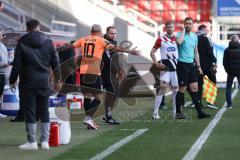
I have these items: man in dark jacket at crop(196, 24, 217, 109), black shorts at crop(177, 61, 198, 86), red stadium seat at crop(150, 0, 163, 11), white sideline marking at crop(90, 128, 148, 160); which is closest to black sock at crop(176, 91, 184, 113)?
black shorts at crop(177, 61, 198, 86)

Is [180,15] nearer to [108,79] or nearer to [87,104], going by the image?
[108,79]

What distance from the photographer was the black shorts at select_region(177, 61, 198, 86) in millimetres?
15312

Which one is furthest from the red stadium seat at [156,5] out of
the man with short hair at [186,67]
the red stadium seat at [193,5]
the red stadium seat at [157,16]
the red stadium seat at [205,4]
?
the man with short hair at [186,67]

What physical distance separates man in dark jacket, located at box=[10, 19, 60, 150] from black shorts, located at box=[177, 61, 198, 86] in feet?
14.8

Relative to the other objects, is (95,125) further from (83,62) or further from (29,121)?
(29,121)

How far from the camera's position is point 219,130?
13148mm

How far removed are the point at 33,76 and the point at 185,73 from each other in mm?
4808

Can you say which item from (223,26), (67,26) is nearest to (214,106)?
(67,26)

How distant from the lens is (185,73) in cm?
1530

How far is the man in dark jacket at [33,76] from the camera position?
11211mm

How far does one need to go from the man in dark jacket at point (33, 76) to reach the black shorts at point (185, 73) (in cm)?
451

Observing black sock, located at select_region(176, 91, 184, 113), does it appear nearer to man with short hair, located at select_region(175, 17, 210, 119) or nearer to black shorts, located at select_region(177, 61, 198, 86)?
man with short hair, located at select_region(175, 17, 210, 119)

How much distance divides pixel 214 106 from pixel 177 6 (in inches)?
804

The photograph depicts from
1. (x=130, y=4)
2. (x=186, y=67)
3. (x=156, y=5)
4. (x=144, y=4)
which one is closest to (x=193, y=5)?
(x=156, y=5)
